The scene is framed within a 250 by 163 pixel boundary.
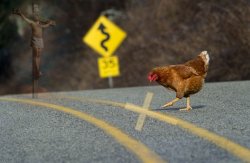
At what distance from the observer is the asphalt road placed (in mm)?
5371

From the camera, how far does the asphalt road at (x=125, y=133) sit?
5.37 m

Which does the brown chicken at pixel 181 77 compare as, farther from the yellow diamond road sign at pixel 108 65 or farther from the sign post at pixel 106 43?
the yellow diamond road sign at pixel 108 65

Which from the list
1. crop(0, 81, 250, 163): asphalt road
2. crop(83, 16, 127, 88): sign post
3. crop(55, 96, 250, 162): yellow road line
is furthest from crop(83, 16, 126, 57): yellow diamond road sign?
crop(55, 96, 250, 162): yellow road line

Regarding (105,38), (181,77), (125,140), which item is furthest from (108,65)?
(125,140)

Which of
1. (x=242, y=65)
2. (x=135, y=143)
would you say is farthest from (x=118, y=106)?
(x=242, y=65)

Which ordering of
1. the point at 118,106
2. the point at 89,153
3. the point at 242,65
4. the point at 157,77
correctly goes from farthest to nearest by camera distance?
1. the point at 242,65
2. the point at 118,106
3. the point at 157,77
4. the point at 89,153

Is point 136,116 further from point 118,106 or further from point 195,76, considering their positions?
point 118,106

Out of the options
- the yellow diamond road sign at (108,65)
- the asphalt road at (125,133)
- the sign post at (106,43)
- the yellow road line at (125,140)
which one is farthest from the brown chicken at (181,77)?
the yellow diamond road sign at (108,65)

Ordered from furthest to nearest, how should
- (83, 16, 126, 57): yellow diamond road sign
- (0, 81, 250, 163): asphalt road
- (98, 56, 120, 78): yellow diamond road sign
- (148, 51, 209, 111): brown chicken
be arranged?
(98, 56, 120, 78): yellow diamond road sign → (83, 16, 126, 57): yellow diamond road sign → (148, 51, 209, 111): brown chicken → (0, 81, 250, 163): asphalt road

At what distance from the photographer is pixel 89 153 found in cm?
563

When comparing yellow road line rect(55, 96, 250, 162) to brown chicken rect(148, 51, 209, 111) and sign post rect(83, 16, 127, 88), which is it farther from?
sign post rect(83, 16, 127, 88)

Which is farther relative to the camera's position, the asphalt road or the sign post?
the sign post

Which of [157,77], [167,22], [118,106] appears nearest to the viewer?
[157,77]

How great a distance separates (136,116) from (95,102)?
291cm
